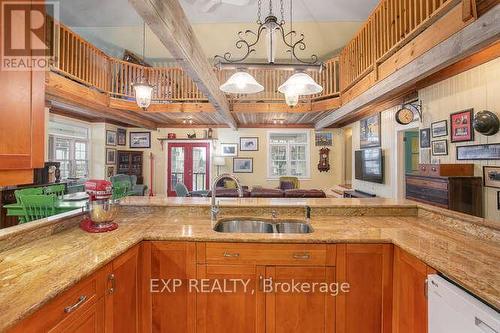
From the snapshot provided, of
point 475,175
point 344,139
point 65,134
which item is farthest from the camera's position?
point 344,139

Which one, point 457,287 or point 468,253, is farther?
point 468,253

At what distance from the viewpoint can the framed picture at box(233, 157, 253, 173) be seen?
7.84m

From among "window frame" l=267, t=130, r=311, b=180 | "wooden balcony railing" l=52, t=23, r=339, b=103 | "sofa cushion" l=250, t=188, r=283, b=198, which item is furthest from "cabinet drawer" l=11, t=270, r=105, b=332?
"window frame" l=267, t=130, r=311, b=180

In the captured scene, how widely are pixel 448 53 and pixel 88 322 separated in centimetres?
335

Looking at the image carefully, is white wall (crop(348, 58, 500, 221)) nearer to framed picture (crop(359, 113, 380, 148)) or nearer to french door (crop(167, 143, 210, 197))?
framed picture (crop(359, 113, 380, 148))

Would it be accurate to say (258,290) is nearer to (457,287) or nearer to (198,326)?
(198,326)

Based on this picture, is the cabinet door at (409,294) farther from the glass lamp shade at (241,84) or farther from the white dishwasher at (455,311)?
the glass lamp shade at (241,84)

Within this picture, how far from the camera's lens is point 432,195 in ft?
10.8

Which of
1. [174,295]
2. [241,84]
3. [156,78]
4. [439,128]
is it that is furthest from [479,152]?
[156,78]

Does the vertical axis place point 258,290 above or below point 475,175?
below

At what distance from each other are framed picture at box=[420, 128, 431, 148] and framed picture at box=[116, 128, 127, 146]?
7711mm

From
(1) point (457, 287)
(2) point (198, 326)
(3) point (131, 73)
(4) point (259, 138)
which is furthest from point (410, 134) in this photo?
(3) point (131, 73)

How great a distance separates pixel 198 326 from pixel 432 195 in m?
3.21

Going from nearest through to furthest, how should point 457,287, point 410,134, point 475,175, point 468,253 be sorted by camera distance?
1. point 457,287
2. point 468,253
3. point 475,175
4. point 410,134
